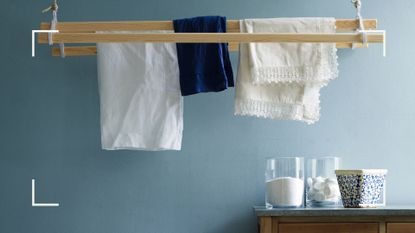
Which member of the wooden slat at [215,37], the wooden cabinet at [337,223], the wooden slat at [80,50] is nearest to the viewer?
the wooden slat at [215,37]

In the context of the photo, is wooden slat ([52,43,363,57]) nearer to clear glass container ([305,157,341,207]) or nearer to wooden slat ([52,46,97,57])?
wooden slat ([52,46,97,57])

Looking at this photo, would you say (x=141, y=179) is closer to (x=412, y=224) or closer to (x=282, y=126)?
(x=282, y=126)

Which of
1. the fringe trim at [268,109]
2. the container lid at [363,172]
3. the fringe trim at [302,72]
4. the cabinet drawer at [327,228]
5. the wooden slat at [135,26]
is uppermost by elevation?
the wooden slat at [135,26]

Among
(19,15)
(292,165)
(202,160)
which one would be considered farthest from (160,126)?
(19,15)

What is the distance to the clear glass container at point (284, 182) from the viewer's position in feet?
9.77

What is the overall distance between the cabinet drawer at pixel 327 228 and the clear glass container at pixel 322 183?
7.6 inches

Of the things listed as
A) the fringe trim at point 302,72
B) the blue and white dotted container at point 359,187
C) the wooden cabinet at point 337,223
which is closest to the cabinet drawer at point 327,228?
the wooden cabinet at point 337,223

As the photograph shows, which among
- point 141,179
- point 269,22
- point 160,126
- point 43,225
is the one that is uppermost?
point 269,22

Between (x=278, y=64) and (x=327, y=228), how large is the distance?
0.64 m

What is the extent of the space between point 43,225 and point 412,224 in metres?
1.51

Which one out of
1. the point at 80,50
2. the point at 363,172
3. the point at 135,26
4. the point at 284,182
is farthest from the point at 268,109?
the point at 80,50

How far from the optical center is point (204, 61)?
9.50 feet

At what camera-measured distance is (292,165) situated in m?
3.06

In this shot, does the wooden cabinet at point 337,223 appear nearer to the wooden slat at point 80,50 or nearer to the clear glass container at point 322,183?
the clear glass container at point 322,183
